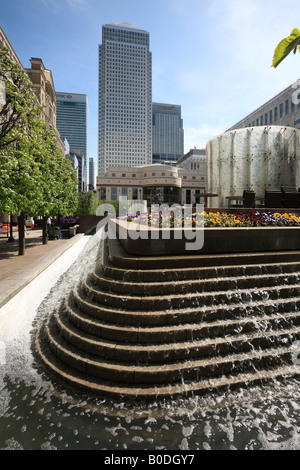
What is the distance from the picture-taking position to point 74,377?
3723 millimetres

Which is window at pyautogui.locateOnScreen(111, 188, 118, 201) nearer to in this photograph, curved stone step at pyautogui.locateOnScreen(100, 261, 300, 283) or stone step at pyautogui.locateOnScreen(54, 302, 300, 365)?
curved stone step at pyautogui.locateOnScreen(100, 261, 300, 283)

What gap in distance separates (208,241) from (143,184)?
2692 inches

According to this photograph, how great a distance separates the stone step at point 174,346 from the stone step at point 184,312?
1.16 feet

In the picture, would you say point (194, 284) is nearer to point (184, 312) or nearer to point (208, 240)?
point (184, 312)

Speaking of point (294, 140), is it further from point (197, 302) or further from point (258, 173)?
point (197, 302)

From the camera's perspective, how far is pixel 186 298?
15.0ft

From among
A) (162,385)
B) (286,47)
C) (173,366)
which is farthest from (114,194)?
(286,47)

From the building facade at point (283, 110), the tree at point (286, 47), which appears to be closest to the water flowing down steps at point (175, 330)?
the tree at point (286, 47)

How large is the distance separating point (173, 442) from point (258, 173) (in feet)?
111

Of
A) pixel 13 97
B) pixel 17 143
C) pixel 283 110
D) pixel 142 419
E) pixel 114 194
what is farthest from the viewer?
pixel 114 194

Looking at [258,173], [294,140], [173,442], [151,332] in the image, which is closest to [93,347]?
[151,332]

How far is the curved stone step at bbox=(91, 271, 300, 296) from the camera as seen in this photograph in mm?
4707

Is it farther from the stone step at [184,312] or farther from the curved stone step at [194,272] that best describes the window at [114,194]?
the stone step at [184,312]

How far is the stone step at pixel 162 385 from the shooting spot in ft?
11.3
